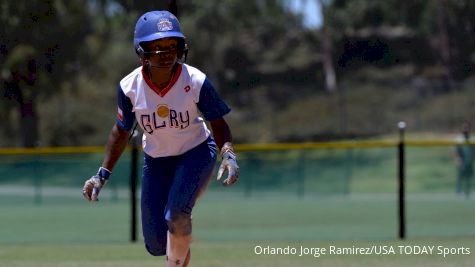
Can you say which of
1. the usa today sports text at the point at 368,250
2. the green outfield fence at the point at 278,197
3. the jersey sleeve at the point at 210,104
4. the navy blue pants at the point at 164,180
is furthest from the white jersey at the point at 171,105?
the green outfield fence at the point at 278,197

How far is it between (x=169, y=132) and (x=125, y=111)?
0.36 metres

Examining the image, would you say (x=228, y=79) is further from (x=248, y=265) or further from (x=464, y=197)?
(x=248, y=265)

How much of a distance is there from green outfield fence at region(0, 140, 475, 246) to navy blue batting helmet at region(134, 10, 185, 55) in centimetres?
797

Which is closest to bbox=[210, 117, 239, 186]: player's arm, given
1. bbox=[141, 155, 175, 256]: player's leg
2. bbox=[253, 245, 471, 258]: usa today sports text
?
bbox=[141, 155, 175, 256]: player's leg

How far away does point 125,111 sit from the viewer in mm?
9109

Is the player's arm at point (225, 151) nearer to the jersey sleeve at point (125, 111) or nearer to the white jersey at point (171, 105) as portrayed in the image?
the white jersey at point (171, 105)

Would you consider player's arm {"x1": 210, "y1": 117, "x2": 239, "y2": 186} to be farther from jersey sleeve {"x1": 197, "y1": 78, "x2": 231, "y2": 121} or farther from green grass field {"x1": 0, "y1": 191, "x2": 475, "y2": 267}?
green grass field {"x1": 0, "y1": 191, "x2": 475, "y2": 267}

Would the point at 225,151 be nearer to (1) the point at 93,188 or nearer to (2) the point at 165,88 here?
(2) the point at 165,88

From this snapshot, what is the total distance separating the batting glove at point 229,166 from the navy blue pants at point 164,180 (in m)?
0.35

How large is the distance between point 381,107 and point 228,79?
18.3 meters

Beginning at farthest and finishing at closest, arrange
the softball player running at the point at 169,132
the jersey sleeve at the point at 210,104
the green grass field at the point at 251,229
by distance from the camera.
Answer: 1. the green grass field at the point at 251,229
2. the jersey sleeve at the point at 210,104
3. the softball player running at the point at 169,132

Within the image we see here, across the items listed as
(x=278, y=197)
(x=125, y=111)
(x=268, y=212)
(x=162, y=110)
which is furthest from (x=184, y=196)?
(x=278, y=197)

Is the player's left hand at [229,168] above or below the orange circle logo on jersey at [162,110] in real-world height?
below

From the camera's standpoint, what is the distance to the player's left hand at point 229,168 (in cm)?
848
